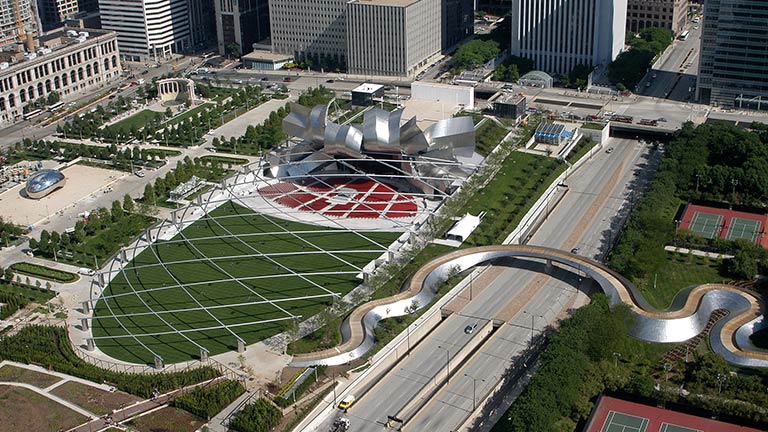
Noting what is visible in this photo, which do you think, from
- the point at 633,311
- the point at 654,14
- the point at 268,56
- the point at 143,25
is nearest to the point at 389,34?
the point at 268,56

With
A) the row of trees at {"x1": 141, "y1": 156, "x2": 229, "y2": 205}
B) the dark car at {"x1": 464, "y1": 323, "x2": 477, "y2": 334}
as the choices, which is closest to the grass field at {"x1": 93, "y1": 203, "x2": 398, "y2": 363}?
the row of trees at {"x1": 141, "y1": 156, "x2": 229, "y2": 205}

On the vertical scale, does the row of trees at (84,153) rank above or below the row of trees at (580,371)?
above

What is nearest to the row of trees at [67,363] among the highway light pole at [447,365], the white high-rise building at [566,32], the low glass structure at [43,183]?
the highway light pole at [447,365]

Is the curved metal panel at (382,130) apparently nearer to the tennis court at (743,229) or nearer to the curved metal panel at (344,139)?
the curved metal panel at (344,139)

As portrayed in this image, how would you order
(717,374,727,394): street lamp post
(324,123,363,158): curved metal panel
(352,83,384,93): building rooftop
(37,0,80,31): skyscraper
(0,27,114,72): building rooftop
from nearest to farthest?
(717,374,727,394): street lamp post → (324,123,363,158): curved metal panel → (352,83,384,93): building rooftop → (0,27,114,72): building rooftop → (37,0,80,31): skyscraper

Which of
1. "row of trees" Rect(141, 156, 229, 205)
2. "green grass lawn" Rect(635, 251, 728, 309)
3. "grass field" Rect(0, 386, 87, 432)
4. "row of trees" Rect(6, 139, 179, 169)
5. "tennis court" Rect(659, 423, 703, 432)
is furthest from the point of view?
"row of trees" Rect(6, 139, 179, 169)

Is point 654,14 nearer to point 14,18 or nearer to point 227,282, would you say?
point 227,282

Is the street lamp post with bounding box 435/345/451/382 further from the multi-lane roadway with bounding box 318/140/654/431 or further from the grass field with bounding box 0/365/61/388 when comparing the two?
the grass field with bounding box 0/365/61/388
